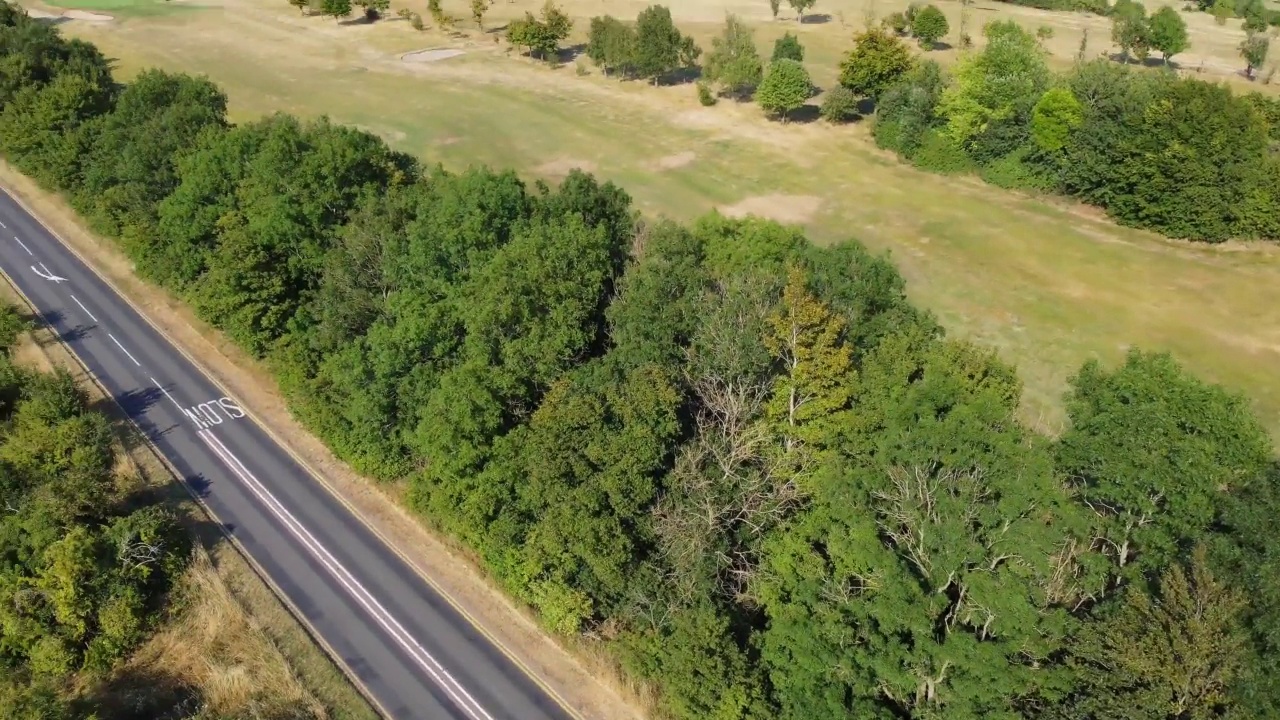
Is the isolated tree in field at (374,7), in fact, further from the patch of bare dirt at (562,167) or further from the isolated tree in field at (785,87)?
the isolated tree in field at (785,87)

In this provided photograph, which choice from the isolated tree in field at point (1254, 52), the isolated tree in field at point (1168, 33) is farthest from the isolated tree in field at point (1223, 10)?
the isolated tree in field at point (1168, 33)

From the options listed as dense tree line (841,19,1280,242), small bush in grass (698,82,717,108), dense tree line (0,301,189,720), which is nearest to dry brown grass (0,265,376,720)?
dense tree line (0,301,189,720)

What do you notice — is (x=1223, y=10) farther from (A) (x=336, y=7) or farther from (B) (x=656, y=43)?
(A) (x=336, y=7)

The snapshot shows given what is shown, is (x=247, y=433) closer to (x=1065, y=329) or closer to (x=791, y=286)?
(x=791, y=286)

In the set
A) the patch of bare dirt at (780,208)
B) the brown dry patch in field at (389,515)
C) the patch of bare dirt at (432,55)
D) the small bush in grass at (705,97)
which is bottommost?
the brown dry patch in field at (389,515)

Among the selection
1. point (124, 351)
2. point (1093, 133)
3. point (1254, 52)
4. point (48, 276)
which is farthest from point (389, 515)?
point (1254, 52)

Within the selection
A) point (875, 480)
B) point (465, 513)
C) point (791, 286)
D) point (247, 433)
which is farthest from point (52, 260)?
point (875, 480)

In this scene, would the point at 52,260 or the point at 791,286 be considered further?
the point at 52,260
